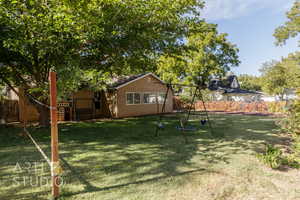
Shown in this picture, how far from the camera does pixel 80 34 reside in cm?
659

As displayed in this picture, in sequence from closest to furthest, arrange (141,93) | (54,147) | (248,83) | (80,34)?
(54,147), (80,34), (141,93), (248,83)

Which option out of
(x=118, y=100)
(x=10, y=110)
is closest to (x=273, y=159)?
(x=118, y=100)

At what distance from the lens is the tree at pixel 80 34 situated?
601cm

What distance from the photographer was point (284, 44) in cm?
2203

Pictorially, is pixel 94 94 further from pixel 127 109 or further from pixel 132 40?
pixel 132 40

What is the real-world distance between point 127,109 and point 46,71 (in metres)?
7.05

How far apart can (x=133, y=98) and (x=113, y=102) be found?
181cm

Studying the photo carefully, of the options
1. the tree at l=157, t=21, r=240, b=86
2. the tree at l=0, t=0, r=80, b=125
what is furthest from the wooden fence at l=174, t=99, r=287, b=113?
the tree at l=0, t=0, r=80, b=125

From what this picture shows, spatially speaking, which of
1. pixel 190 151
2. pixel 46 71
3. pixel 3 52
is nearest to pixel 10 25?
pixel 3 52

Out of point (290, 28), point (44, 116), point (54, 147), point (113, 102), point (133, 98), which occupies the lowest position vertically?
point (54, 147)

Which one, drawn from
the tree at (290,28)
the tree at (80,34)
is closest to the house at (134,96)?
the tree at (80,34)

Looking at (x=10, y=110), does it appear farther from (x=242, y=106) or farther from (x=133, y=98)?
(x=242, y=106)

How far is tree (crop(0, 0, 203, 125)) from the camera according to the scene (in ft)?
19.7

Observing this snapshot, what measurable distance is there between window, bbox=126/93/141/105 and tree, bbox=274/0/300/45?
19632 mm
